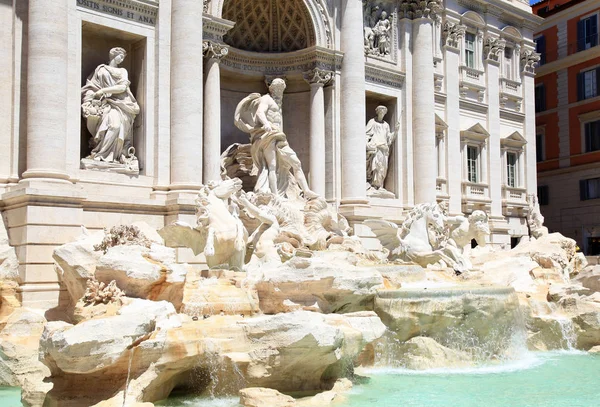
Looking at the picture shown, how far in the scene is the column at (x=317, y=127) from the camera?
20.3 meters

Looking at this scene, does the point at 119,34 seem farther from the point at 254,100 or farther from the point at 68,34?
the point at 254,100

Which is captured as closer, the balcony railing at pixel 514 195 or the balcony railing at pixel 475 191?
the balcony railing at pixel 475 191

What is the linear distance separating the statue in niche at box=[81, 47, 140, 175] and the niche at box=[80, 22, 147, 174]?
304 mm

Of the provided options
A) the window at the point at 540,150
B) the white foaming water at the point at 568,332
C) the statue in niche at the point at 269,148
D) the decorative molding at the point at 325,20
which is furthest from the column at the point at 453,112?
the window at the point at 540,150

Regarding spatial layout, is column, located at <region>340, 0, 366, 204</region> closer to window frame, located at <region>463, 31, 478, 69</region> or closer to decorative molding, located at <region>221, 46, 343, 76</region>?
decorative molding, located at <region>221, 46, 343, 76</region>

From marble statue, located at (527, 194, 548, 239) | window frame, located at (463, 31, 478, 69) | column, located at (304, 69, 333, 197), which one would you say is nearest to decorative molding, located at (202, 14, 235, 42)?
column, located at (304, 69, 333, 197)

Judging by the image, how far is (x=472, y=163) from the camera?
26406 mm

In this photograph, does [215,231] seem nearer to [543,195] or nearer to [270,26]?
[270,26]

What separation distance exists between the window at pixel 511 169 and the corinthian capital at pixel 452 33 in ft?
17.9

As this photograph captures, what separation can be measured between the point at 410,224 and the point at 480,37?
12.4m

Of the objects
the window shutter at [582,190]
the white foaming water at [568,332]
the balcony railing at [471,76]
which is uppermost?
the balcony railing at [471,76]

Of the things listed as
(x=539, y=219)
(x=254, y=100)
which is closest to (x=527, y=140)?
(x=539, y=219)

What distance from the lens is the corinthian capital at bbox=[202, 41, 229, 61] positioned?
56.9ft

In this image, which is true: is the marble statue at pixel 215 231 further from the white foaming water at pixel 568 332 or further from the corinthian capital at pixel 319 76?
the corinthian capital at pixel 319 76
